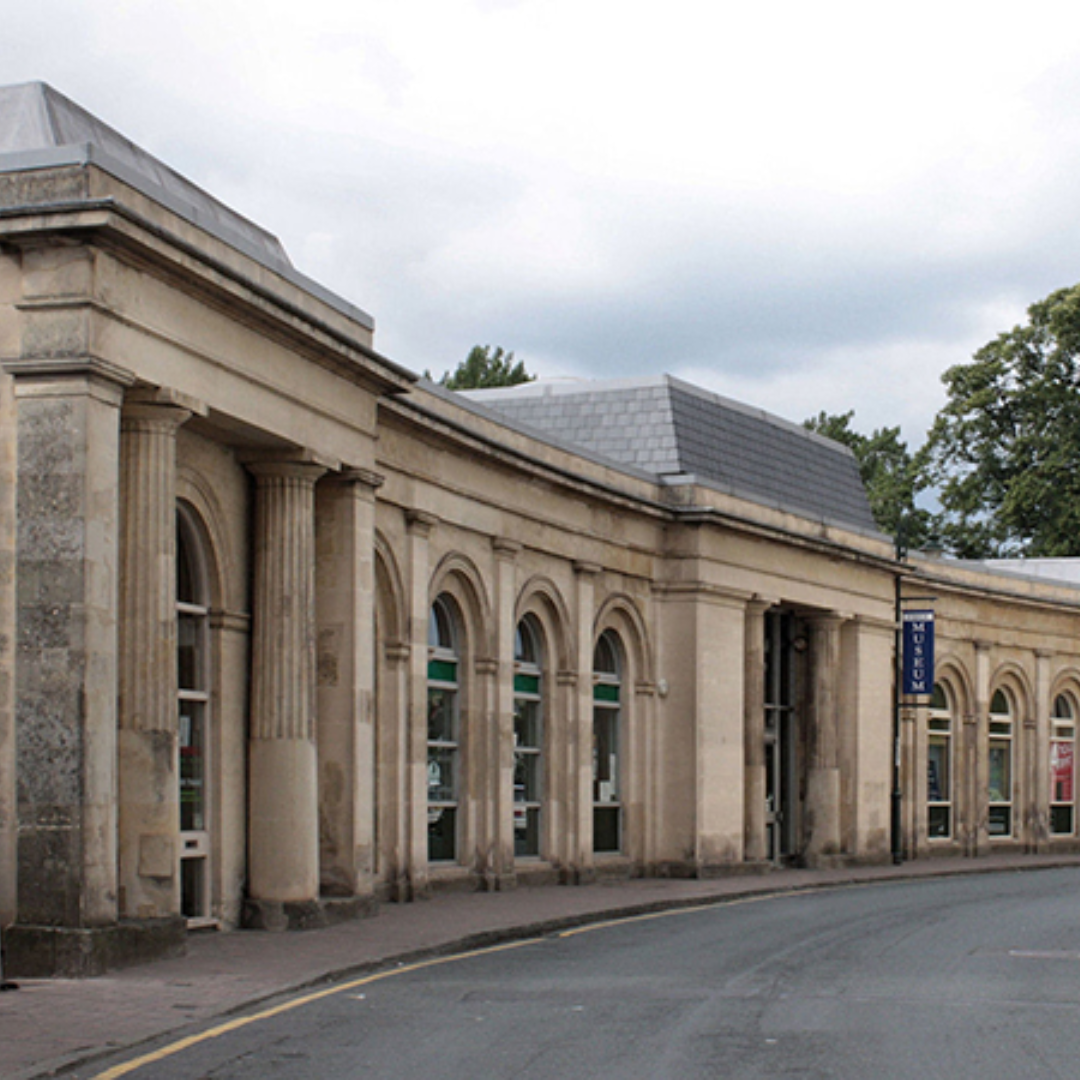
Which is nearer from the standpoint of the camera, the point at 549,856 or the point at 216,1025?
the point at 216,1025

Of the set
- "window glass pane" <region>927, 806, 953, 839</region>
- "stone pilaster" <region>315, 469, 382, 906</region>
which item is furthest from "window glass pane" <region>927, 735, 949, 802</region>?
"stone pilaster" <region>315, 469, 382, 906</region>

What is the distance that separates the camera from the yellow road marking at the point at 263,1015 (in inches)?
428

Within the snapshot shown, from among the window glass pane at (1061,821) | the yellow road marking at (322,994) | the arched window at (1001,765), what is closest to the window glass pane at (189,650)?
the yellow road marking at (322,994)

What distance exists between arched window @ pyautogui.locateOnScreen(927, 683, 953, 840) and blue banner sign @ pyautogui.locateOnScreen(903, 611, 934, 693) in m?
3.55

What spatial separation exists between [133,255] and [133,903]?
5.39m

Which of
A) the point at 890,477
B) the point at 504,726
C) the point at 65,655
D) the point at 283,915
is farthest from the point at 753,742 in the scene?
the point at 890,477

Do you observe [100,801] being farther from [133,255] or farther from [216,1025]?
[133,255]

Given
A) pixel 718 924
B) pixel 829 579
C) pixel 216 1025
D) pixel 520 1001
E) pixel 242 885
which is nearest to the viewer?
pixel 216 1025

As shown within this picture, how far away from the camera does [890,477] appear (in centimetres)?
7038

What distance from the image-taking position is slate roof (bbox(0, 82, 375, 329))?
52.4 feet

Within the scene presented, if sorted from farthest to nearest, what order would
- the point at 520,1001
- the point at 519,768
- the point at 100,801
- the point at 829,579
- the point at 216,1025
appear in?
the point at 829,579
the point at 519,768
the point at 100,801
the point at 520,1001
the point at 216,1025

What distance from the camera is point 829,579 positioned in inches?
1439

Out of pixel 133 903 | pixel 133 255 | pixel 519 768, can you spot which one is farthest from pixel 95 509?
pixel 519 768

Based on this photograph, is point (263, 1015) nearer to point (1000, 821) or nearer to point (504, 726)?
point (504, 726)
